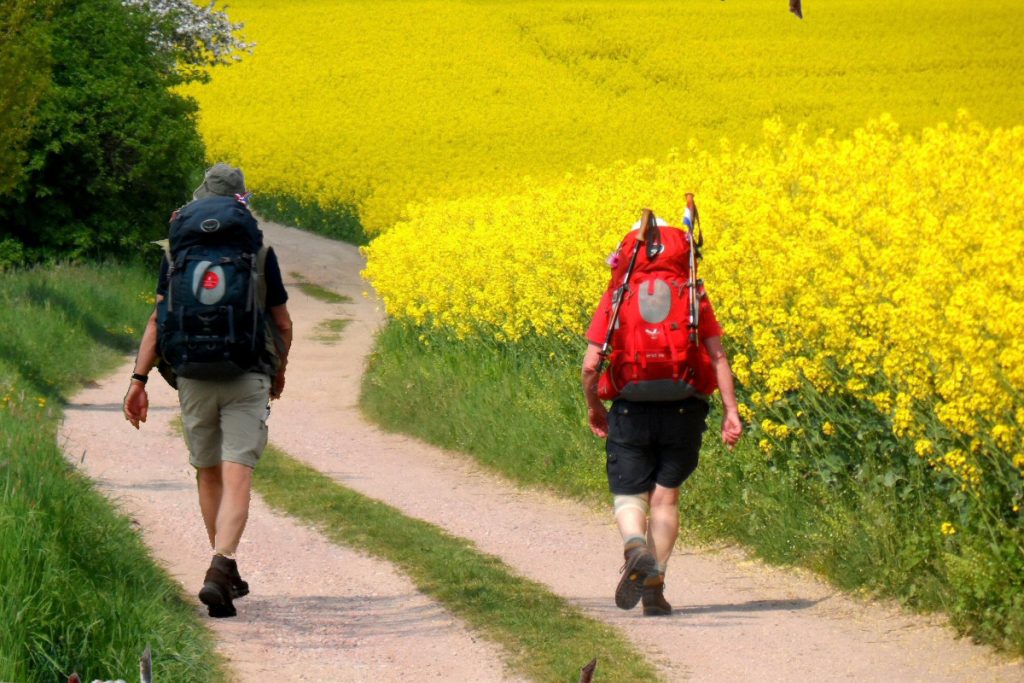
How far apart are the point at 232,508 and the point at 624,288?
199cm

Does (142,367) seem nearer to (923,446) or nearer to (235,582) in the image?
(235,582)

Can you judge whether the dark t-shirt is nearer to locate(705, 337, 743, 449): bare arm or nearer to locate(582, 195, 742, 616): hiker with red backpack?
locate(582, 195, 742, 616): hiker with red backpack

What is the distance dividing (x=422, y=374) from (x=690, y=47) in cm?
3543

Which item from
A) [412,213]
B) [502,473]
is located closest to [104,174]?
[412,213]

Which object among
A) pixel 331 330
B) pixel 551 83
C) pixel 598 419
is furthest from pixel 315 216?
pixel 598 419

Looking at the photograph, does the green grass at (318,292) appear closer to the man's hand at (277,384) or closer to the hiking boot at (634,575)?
the man's hand at (277,384)

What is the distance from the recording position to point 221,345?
722cm

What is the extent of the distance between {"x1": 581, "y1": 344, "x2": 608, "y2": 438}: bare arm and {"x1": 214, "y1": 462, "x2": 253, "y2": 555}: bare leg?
155cm

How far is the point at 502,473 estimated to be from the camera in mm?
13578

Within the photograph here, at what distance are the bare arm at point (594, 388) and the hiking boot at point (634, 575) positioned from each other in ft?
1.82

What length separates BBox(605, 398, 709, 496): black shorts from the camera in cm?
757

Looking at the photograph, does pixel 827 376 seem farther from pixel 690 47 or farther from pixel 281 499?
pixel 690 47

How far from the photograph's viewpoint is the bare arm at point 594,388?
7469 millimetres

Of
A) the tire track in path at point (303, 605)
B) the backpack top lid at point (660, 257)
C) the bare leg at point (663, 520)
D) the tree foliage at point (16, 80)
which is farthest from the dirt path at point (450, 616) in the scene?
the tree foliage at point (16, 80)
